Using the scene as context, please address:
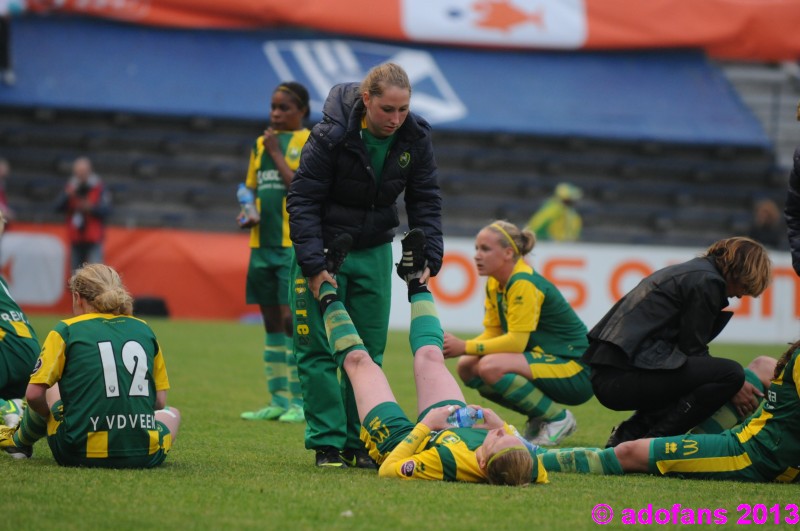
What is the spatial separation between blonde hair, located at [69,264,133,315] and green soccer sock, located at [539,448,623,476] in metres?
2.15

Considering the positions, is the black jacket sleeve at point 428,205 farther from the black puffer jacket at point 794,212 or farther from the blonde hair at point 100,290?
the black puffer jacket at point 794,212

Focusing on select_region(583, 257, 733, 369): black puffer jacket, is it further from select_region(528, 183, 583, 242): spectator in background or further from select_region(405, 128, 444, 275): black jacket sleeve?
select_region(528, 183, 583, 242): spectator in background

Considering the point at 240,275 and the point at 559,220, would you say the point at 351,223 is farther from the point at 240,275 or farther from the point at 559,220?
the point at 559,220

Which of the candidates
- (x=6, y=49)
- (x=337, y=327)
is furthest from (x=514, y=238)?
(x=6, y=49)

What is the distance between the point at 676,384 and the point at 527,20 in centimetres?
1461

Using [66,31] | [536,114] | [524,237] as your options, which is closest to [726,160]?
[536,114]

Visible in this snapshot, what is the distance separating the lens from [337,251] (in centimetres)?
560

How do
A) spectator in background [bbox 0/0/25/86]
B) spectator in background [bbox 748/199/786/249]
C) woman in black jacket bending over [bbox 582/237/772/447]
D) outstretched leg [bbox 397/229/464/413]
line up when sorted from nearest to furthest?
outstretched leg [bbox 397/229/464/413] < woman in black jacket bending over [bbox 582/237/772/447] < spectator in background [bbox 748/199/786/249] < spectator in background [bbox 0/0/25/86]

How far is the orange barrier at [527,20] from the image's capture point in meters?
19.0

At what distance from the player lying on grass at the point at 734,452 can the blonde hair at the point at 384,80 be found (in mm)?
1957

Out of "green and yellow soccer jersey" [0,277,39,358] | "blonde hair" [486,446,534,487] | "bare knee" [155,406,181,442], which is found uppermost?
"green and yellow soccer jersey" [0,277,39,358]

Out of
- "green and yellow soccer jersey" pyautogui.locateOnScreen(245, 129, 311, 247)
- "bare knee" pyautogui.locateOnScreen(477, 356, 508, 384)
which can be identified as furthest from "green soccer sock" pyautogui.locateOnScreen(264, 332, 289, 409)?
"bare knee" pyautogui.locateOnScreen(477, 356, 508, 384)

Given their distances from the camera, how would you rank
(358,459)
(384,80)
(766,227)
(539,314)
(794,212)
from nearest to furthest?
1. (384,80)
2. (358,459)
3. (794,212)
4. (539,314)
5. (766,227)

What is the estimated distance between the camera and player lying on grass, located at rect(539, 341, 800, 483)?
18.0 feet
